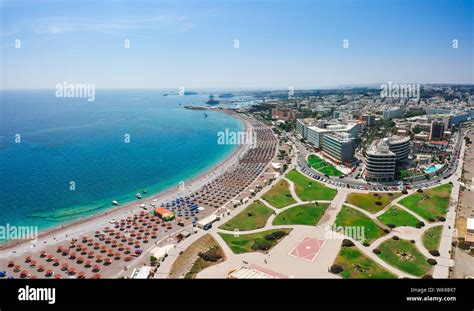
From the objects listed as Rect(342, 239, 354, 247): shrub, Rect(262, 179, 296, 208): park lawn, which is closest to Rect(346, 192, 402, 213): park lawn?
Rect(262, 179, 296, 208): park lawn

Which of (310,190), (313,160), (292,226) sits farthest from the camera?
(313,160)

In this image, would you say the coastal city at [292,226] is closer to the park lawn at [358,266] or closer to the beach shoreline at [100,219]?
the park lawn at [358,266]

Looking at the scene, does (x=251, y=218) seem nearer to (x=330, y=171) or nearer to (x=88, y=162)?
(x=330, y=171)

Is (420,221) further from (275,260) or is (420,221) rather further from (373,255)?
(275,260)

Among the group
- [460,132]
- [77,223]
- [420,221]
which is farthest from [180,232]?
[460,132]

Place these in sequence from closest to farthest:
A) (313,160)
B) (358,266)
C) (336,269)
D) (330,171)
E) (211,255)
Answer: (336,269) < (358,266) < (211,255) < (330,171) < (313,160)

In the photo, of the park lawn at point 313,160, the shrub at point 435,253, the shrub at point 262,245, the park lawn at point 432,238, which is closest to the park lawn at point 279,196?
the shrub at point 262,245

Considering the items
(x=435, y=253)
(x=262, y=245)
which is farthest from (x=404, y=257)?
(x=262, y=245)
